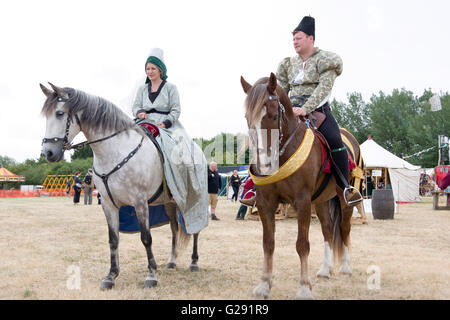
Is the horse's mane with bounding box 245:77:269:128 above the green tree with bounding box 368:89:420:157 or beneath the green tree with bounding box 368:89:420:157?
beneath

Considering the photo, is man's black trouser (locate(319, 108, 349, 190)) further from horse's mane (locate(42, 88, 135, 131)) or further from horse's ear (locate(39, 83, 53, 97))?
horse's ear (locate(39, 83, 53, 97))

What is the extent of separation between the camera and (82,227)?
38.5ft

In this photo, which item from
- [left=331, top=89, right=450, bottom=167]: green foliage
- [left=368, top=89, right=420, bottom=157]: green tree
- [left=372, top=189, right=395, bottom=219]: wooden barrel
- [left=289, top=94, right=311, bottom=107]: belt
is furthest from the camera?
[left=368, top=89, right=420, bottom=157]: green tree

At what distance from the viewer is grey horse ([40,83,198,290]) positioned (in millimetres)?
4301

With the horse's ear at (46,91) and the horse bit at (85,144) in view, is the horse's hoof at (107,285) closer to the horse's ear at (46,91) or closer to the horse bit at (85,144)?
the horse bit at (85,144)

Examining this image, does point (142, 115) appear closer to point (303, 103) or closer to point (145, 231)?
point (145, 231)

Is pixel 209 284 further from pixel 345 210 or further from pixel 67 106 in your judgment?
pixel 67 106

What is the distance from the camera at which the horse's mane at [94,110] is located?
14.2ft

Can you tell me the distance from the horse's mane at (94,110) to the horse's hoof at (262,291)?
2.52m

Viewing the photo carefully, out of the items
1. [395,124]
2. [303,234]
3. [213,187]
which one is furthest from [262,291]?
Answer: [395,124]

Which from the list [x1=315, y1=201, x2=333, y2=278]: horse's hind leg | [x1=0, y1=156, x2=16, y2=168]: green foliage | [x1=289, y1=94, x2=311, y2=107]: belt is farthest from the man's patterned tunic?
[x1=0, y1=156, x2=16, y2=168]: green foliage
